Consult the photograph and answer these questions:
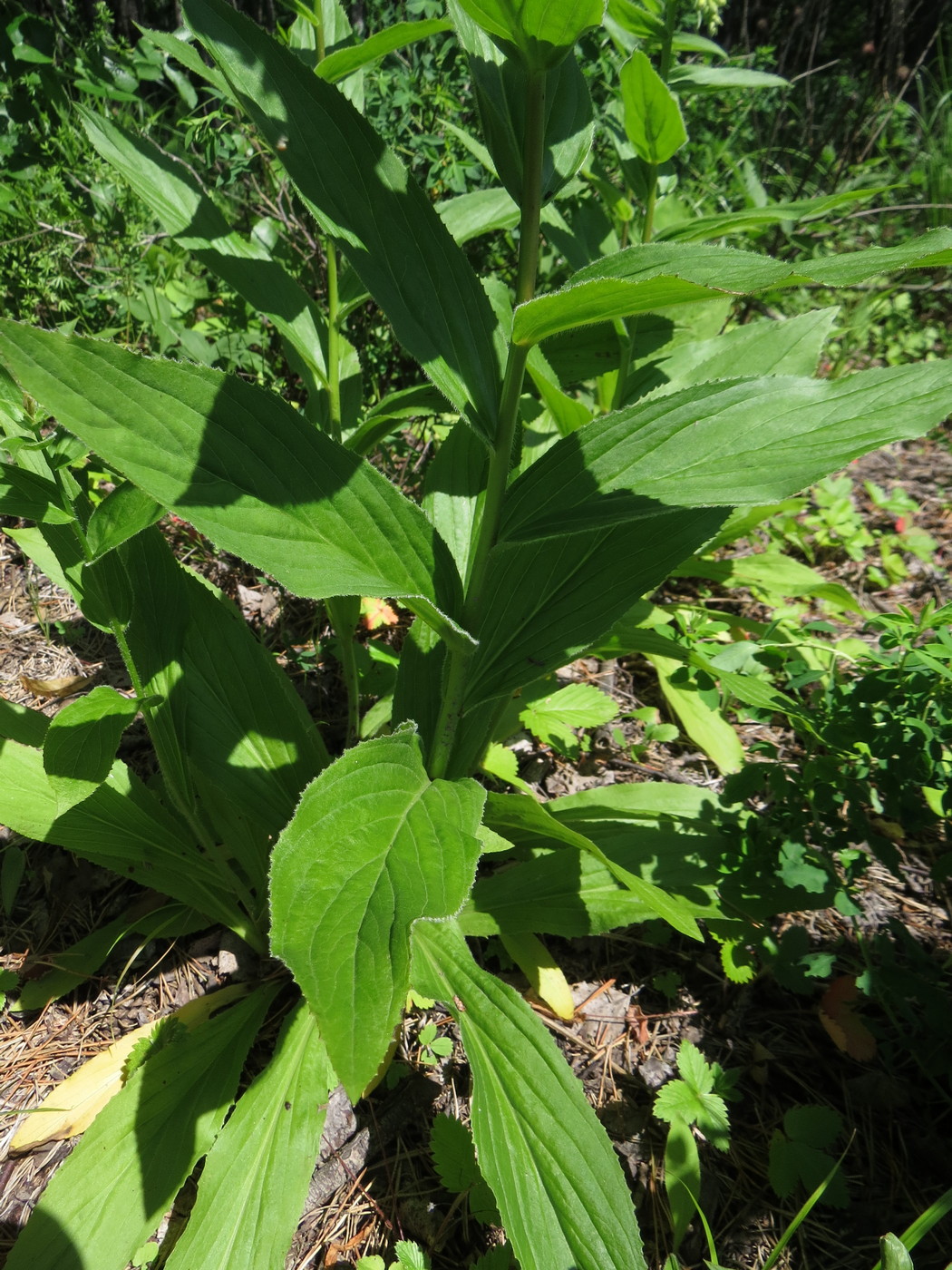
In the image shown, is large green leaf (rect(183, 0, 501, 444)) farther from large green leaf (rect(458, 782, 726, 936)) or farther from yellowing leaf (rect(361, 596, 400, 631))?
yellowing leaf (rect(361, 596, 400, 631))

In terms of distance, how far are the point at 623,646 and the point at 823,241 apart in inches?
155

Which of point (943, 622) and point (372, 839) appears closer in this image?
point (372, 839)

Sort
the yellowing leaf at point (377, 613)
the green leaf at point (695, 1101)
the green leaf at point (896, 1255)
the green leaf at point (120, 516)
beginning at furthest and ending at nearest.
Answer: the yellowing leaf at point (377, 613), the green leaf at point (695, 1101), the green leaf at point (120, 516), the green leaf at point (896, 1255)

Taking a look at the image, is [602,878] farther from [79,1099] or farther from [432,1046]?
[79,1099]

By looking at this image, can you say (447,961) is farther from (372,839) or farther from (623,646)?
(623,646)

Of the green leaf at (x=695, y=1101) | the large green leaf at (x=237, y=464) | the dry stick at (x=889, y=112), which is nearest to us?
the large green leaf at (x=237, y=464)

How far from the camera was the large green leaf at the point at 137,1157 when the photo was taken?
1339mm

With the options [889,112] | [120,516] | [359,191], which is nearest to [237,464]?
[120,516]

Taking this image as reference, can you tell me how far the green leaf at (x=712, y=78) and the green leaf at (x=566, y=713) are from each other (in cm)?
155

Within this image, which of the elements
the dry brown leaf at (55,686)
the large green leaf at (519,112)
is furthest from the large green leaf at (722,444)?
the dry brown leaf at (55,686)

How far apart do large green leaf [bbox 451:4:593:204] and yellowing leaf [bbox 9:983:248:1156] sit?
1.75 m

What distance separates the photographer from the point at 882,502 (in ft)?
10.7

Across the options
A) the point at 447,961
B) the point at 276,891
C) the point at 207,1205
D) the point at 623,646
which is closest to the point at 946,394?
the point at 623,646

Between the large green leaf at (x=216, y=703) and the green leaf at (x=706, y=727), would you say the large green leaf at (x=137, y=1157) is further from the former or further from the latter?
the green leaf at (x=706, y=727)
